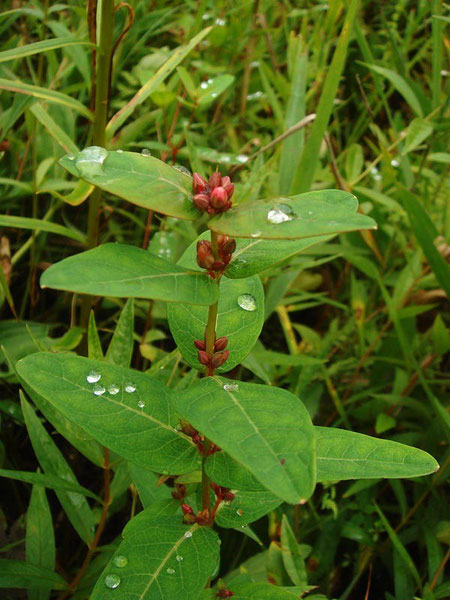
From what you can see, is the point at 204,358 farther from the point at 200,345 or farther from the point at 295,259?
the point at 295,259

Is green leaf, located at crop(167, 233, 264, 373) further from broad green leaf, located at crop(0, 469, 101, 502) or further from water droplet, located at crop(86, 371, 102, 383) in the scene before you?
broad green leaf, located at crop(0, 469, 101, 502)

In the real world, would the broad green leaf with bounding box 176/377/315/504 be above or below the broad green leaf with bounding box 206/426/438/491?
above

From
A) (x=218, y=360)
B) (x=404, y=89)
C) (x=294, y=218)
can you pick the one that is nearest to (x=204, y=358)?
(x=218, y=360)

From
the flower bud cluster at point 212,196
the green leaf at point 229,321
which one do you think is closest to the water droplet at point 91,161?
the flower bud cluster at point 212,196

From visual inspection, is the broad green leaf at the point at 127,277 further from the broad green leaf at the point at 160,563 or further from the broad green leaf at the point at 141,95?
the broad green leaf at the point at 141,95

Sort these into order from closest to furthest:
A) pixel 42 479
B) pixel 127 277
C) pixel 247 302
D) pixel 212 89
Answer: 1. pixel 127 277
2. pixel 247 302
3. pixel 42 479
4. pixel 212 89

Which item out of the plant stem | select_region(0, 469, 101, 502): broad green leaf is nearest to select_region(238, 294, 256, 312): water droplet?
select_region(0, 469, 101, 502): broad green leaf
